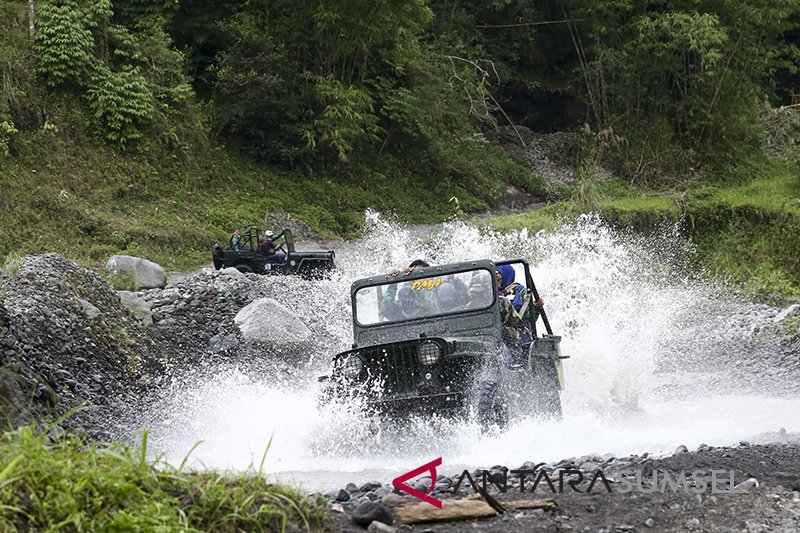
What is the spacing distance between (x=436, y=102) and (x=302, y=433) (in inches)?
981

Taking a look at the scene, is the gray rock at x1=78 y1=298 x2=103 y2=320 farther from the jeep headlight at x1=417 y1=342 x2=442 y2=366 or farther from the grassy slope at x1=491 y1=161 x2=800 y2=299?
the grassy slope at x1=491 y1=161 x2=800 y2=299

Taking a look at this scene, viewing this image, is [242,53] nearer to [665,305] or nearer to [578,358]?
[665,305]

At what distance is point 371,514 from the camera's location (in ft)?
17.0

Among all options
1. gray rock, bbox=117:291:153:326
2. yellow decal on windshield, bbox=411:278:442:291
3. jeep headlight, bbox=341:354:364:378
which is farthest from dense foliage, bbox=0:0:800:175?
jeep headlight, bbox=341:354:364:378

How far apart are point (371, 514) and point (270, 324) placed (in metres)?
10.5

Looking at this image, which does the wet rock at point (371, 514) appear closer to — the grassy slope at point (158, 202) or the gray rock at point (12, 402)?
the gray rock at point (12, 402)

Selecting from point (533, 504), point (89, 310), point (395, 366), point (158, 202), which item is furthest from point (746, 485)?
point (158, 202)

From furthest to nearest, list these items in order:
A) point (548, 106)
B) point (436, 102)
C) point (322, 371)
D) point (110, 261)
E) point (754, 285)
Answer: point (548, 106)
point (436, 102)
point (754, 285)
point (110, 261)
point (322, 371)

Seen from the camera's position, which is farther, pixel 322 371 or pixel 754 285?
pixel 754 285

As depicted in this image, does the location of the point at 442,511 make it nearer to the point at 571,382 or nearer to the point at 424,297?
the point at 424,297

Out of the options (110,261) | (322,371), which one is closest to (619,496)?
(322,371)

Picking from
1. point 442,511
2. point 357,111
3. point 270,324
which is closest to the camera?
point 442,511

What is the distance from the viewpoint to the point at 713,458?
712 centimetres

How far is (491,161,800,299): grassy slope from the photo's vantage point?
23.0 meters
